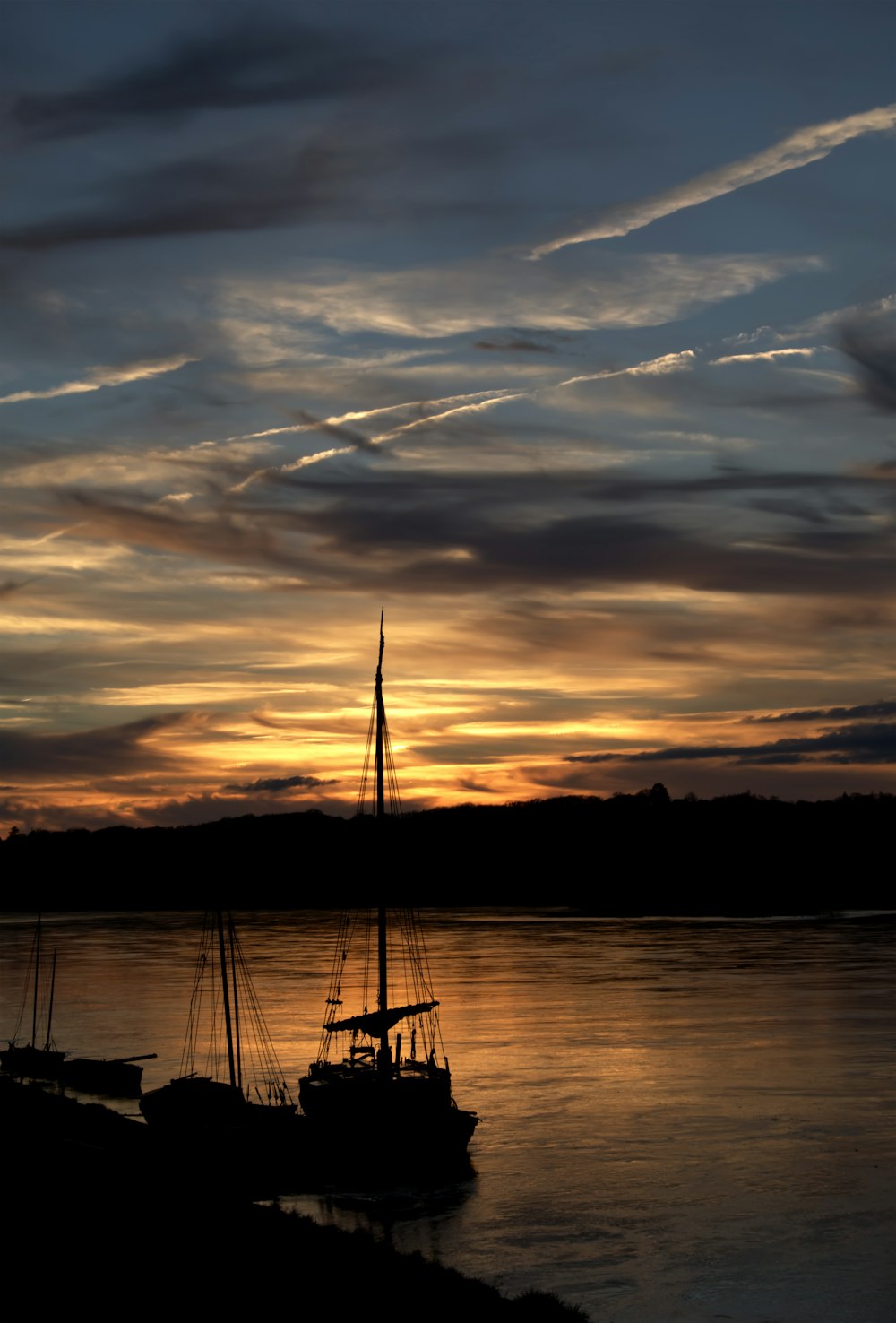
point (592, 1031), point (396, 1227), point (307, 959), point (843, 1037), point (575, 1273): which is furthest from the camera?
point (307, 959)

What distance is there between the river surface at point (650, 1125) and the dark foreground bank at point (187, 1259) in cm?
540

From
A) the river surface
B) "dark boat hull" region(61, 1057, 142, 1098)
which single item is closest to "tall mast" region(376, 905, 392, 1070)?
the river surface

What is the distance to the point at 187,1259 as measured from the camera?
3036 centimetres

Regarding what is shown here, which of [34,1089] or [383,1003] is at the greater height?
[383,1003]

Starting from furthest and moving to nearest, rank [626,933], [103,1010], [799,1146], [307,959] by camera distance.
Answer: [626,933]
[307,959]
[103,1010]
[799,1146]

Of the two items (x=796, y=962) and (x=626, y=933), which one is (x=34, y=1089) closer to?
(x=796, y=962)

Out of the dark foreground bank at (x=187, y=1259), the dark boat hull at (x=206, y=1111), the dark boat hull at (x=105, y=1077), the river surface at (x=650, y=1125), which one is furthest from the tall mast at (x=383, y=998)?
the dark boat hull at (x=105, y=1077)

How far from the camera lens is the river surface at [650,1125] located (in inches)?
1511

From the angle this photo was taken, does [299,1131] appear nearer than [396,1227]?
No

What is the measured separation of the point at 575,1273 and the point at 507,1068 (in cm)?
3532

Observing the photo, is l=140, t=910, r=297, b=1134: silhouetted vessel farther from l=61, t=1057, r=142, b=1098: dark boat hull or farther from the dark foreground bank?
the dark foreground bank

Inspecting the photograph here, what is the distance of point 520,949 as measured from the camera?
165 m

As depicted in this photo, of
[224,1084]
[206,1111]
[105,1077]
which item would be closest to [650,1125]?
[224,1084]


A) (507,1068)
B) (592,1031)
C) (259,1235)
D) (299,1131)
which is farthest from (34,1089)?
(592,1031)
